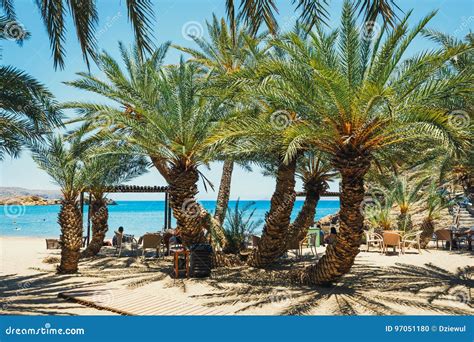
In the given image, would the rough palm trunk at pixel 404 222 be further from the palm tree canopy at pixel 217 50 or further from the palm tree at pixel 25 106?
the palm tree at pixel 25 106

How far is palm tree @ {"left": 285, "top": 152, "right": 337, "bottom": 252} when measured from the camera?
522 inches

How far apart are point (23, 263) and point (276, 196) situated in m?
8.61

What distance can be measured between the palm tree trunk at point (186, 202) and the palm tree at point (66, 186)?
8.98ft

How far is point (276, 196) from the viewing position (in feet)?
38.4

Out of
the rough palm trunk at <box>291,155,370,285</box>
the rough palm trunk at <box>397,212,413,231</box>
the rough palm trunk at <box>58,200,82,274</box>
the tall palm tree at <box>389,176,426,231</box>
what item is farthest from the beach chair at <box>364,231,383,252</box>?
the rough palm trunk at <box>58,200,82,274</box>

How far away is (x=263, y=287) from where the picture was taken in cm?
912

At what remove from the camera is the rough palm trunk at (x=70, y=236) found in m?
11.2

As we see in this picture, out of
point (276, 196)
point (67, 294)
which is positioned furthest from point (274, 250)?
point (67, 294)

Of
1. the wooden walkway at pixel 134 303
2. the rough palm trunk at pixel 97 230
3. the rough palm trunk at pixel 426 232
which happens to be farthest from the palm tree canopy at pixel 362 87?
the rough palm trunk at pixel 426 232

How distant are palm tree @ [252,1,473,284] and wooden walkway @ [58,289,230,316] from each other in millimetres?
3267

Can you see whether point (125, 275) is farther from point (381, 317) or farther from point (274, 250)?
point (381, 317)

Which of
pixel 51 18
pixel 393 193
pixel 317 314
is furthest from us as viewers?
pixel 393 193

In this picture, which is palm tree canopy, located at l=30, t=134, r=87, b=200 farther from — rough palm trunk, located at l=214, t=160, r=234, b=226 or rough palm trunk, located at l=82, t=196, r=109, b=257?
rough palm trunk, located at l=214, t=160, r=234, b=226

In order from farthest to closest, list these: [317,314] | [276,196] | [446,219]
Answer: [446,219], [276,196], [317,314]
